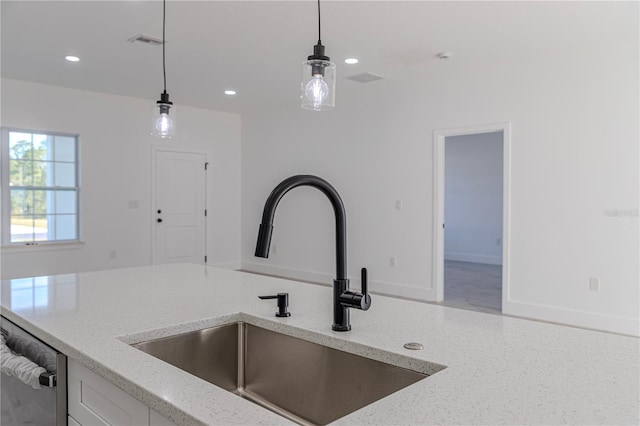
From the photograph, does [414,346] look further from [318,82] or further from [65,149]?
[65,149]

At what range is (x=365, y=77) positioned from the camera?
554 centimetres

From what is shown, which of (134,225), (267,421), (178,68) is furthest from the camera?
(134,225)

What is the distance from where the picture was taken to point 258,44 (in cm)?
441

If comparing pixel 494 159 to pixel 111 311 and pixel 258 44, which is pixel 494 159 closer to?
pixel 258 44

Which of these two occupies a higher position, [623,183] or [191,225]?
[623,183]

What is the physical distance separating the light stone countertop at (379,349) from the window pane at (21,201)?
4583 millimetres

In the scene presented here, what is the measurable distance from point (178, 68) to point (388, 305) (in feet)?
14.4

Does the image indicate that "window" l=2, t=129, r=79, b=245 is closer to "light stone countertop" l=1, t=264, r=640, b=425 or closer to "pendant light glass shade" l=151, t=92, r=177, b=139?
"pendant light glass shade" l=151, t=92, r=177, b=139

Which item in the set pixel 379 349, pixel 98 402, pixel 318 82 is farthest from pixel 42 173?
pixel 379 349

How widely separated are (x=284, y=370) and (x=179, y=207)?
6.44 meters

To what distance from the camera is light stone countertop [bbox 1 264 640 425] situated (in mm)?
819

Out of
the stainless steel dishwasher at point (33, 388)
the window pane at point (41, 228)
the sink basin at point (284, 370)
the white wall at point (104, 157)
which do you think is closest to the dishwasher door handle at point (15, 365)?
the stainless steel dishwasher at point (33, 388)

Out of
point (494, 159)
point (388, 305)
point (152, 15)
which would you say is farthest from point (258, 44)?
point (494, 159)

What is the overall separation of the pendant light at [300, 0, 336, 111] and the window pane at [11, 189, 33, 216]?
5501mm
